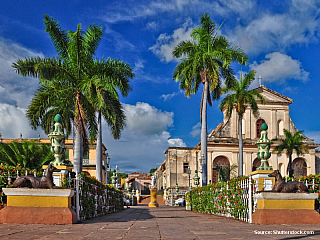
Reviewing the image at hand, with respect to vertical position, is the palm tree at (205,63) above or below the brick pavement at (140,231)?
above

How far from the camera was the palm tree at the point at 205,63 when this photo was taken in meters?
21.0

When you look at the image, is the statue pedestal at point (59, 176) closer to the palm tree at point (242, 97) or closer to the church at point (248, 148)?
the palm tree at point (242, 97)

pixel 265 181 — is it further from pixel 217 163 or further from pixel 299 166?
pixel 299 166

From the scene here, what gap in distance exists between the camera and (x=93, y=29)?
18.2 m

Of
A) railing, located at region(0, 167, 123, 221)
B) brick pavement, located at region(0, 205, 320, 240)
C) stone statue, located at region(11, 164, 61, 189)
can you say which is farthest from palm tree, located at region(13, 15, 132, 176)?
brick pavement, located at region(0, 205, 320, 240)

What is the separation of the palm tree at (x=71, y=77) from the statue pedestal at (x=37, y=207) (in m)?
8.14

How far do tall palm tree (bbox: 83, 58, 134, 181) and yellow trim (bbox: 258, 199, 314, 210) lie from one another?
981 centimetres

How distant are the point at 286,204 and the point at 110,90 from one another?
11.3 meters

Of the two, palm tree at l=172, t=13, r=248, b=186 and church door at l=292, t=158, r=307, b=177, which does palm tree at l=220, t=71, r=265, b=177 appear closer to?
palm tree at l=172, t=13, r=248, b=186

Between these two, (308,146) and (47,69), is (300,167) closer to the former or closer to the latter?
(308,146)

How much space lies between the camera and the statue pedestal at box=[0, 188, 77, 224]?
8.03 metres

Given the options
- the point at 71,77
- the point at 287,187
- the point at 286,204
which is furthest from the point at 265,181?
the point at 71,77

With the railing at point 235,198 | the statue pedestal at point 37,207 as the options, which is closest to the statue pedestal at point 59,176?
the statue pedestal at point 37,207

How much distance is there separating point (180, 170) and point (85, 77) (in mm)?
26445
